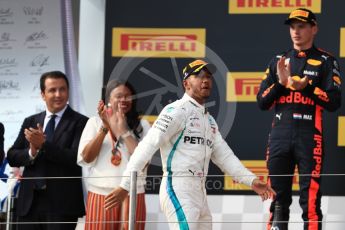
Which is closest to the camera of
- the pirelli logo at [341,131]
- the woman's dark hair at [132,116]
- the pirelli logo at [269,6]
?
the woman's dark hair at [132,116]

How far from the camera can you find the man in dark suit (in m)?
6.45

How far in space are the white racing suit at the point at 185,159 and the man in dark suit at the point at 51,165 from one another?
36.3 inches

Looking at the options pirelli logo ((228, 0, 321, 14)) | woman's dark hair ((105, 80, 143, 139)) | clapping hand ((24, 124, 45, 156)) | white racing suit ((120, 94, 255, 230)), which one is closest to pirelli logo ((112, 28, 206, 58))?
pirelli logo ((228, 0, 321, 14))

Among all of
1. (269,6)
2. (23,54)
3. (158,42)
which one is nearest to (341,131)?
(269,6)

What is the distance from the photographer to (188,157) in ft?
18.5

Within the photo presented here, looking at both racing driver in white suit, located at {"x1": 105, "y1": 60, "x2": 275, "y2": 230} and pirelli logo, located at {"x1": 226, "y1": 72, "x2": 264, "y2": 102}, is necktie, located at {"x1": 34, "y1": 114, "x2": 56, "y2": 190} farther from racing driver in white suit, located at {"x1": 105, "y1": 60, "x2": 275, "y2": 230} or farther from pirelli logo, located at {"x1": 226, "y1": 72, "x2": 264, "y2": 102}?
pirelli logo, located at {"x1": 226, "y1": 72, "x2": 264, "y2": 102}

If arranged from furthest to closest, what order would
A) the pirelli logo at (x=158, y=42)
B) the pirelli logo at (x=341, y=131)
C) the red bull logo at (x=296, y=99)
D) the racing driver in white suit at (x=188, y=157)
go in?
the pirelli logo at (x=158, y=42) → the pirelli logo at (x=341, y=131) → the red bull logo at (x=296, y=99) → the racing driver in white suit at (x=188, y=157)

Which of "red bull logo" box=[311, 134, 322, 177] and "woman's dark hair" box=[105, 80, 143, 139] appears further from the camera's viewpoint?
"woman's dark hair" box=[105, 80, 143, 139]

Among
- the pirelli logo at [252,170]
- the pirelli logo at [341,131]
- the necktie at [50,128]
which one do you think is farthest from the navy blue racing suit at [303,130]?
the necktie at [50,128]

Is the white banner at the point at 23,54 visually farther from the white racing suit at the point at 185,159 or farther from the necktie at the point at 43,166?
the white racing suit at the point at 185,159

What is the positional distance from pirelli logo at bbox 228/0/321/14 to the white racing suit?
1.69 meters

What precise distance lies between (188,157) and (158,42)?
192 centimetres

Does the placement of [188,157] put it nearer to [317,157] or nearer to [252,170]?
[317,157]

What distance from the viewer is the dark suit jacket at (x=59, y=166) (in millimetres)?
6465
